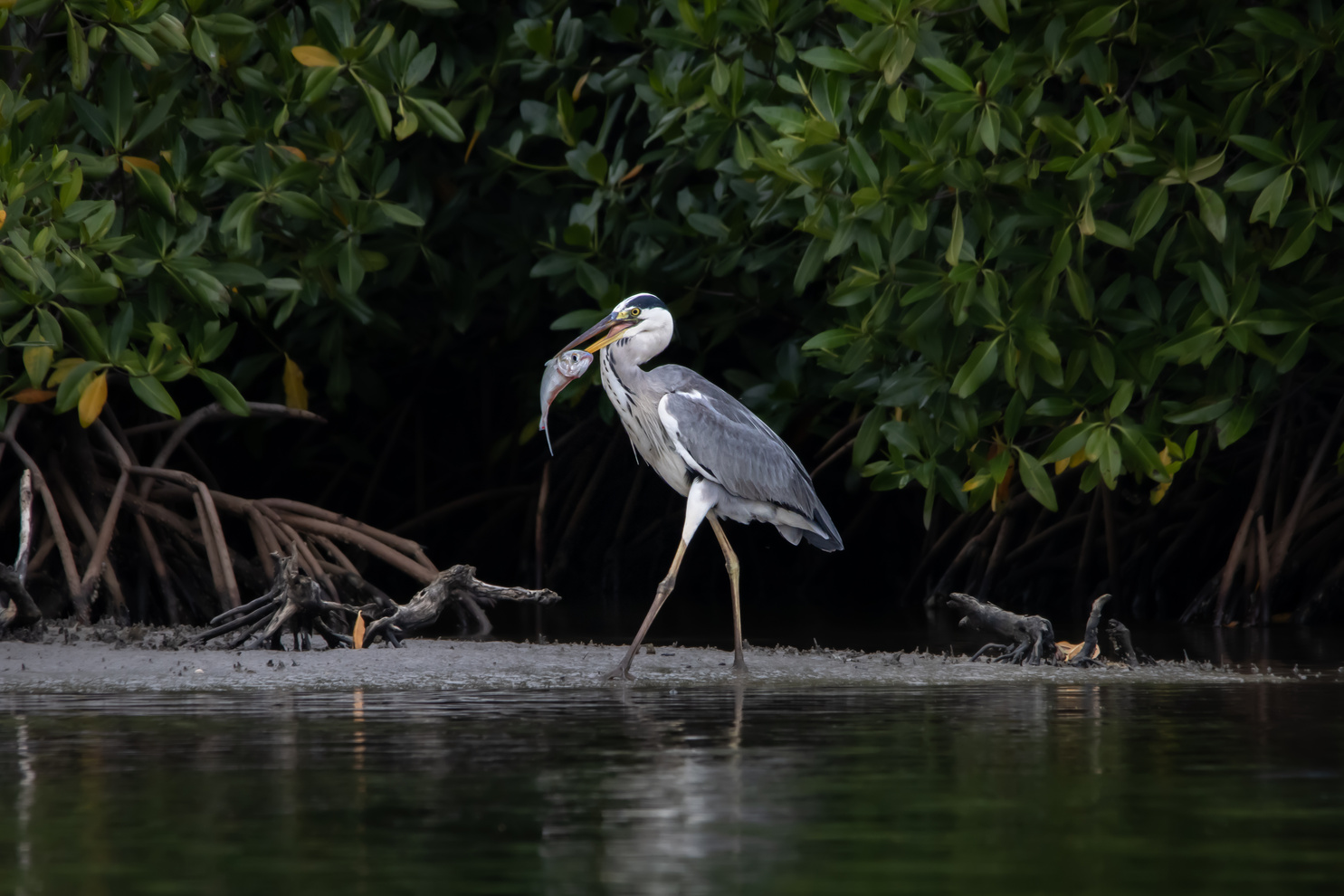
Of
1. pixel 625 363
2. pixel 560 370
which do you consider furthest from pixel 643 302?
pixel 560 370

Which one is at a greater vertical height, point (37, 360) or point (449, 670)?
point (37, 360)

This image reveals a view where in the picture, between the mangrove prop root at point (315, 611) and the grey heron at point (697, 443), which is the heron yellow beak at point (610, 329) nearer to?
the grey heron at point (697, 443)

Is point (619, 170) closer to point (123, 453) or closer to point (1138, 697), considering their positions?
point (123, 453)

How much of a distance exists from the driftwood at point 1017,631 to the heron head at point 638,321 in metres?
1.76

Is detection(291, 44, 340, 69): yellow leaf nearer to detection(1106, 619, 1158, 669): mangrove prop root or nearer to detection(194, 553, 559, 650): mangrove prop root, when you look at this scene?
detection(194, 553, 559, 650): mangrove prop root

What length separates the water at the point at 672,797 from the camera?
3.15 m

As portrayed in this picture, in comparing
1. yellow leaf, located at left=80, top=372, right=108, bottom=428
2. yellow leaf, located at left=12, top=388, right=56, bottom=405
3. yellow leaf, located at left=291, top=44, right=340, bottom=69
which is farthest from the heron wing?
yellow leaf, located at left=12, top=388, right=56, bottom=405

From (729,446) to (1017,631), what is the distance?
1.45 meters

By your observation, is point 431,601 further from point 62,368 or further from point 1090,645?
Answer: point 1090,645

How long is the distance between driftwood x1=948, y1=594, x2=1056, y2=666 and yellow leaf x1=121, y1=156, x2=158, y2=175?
165 inches

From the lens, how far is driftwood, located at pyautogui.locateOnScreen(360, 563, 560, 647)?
802 cm

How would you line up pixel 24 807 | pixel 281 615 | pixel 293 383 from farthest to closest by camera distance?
pixel 293 383, pixel 281 615, pixel 24 807

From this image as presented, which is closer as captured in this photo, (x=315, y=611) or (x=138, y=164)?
(x=315, y=611)

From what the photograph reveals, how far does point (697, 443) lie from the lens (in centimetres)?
773
